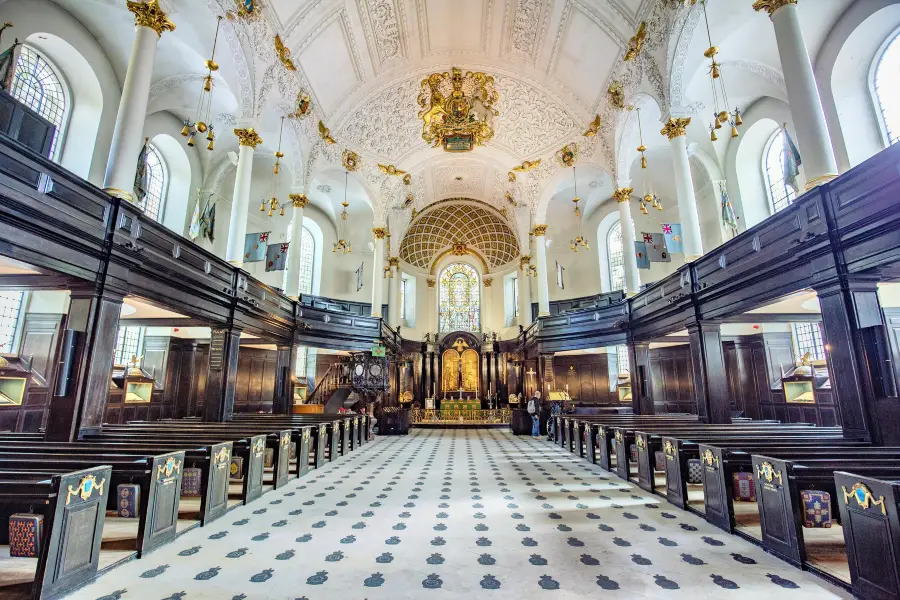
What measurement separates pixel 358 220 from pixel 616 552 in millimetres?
21490

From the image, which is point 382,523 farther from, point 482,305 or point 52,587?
point 482,305

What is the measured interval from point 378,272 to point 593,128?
10.9m

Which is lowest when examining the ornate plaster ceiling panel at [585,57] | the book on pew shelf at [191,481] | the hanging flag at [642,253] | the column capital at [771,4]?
the book on pew shelf at [191,481]

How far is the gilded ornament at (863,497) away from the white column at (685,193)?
8.02 m

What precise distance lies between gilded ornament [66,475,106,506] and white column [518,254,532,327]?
2002cm

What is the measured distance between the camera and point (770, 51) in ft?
38.2

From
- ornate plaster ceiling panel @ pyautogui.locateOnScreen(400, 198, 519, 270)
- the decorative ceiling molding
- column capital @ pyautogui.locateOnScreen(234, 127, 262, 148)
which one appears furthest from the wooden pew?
ornate plaster ceiling panel @ pyautogui.locateOnScreen(400, 198, 519, 270)

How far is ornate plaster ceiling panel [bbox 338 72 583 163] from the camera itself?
17.0m

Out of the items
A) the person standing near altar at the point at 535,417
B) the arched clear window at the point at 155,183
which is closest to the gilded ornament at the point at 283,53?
the arched clear window at the point at 155,183

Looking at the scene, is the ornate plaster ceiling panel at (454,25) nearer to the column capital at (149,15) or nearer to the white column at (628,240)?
the white column at (628,240)

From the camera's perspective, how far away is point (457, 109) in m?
17.8

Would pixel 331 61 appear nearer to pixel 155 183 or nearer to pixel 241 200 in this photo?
pixel 241 200

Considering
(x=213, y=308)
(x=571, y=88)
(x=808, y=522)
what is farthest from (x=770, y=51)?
(x=213, y=308)

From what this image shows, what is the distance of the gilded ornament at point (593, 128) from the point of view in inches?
611
